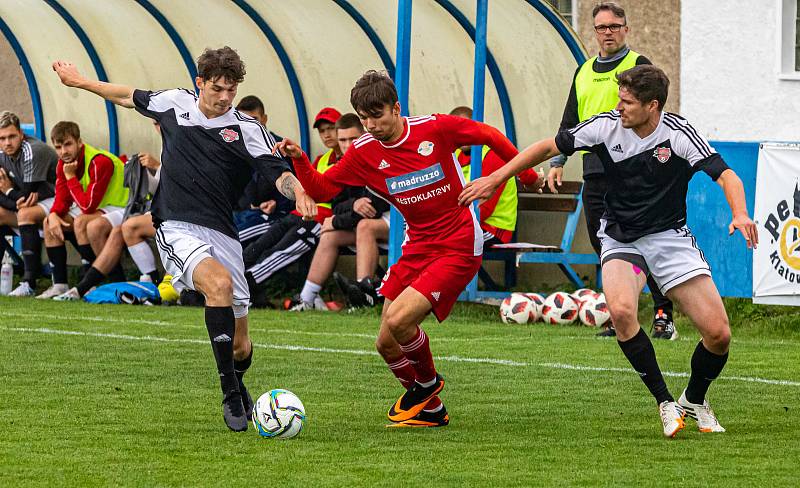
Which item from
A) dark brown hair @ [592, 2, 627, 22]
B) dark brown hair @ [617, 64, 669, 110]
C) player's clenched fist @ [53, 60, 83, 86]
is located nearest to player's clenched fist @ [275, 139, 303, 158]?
player's clenched fist @ [53, 60, 83, 86]

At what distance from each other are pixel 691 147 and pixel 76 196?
9.11 meters

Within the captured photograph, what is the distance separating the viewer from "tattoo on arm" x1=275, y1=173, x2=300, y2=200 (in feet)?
21.8

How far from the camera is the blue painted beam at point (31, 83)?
15952 millimetres

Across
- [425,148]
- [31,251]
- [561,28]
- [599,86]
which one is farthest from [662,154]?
[31,251]

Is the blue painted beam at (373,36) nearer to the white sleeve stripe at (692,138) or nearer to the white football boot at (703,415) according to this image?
the white sleeve stripe at (692,138)

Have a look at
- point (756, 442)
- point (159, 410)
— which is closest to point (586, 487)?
point (756, 442)

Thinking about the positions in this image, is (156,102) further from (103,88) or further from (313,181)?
(313,181)

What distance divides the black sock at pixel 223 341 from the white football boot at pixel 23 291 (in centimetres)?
841

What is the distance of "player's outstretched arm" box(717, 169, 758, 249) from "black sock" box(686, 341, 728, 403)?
683 mm

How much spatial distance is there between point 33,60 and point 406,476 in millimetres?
12159

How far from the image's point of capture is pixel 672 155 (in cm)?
636

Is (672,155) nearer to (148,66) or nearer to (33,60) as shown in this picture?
(148,66)

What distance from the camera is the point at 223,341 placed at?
21.0ft

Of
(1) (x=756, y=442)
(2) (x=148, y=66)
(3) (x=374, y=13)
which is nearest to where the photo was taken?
(1) (x=756, y=442)
